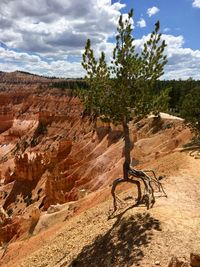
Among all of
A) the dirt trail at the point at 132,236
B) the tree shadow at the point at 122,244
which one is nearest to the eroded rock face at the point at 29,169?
the dirt trail at the point at 132,236

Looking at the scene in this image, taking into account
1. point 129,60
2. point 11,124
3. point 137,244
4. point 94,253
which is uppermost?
point 129,60

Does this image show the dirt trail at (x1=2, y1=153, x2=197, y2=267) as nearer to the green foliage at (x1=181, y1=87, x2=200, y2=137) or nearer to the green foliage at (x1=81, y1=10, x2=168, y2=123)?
the green foliage at (x1=81, y1=10, x2=168, y2=123)

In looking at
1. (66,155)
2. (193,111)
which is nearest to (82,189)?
(193,111)

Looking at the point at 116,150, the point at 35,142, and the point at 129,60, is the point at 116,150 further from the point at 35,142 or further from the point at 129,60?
the point at 35,142

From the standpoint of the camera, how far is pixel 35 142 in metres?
95.8

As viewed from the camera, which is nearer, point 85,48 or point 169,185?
point 85,48

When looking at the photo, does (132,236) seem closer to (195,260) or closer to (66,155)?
(195,260)

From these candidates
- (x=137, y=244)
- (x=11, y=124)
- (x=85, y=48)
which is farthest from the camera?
(x=11, y=124)

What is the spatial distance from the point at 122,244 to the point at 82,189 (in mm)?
30779

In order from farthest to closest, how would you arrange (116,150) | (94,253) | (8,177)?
(8,177) → (116,150) → (94,253)

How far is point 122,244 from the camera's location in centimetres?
1269

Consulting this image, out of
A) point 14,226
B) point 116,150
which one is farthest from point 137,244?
point 116,150

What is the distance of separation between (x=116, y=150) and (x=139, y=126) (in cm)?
482

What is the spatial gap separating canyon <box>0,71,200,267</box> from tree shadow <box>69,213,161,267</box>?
47mm
